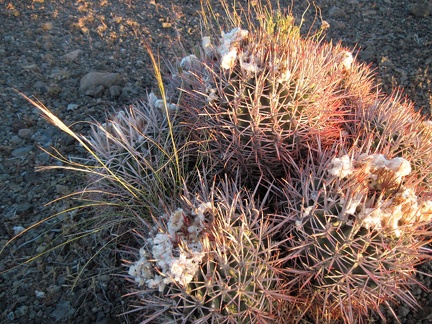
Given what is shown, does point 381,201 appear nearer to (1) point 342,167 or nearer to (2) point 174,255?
(1) point 342,167

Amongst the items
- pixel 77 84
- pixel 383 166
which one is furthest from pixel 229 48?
pixel 77 84

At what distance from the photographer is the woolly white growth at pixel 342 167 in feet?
6.25

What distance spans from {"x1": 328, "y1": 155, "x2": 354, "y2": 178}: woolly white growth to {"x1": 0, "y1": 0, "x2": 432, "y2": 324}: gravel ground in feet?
3.30

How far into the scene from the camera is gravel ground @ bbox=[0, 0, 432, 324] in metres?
2.55

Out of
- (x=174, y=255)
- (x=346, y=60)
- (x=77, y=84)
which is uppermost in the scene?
(x=346, y=60)

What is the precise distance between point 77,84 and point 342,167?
3020 millimetres

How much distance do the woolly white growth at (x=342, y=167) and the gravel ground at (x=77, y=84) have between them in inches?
39.6

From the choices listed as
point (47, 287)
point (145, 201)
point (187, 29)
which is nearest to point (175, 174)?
point (145, 201)

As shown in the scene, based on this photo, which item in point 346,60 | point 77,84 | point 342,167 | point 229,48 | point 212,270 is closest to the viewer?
point 212,270

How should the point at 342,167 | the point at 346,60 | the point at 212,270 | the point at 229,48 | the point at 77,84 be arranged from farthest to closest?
the point at 77,84 → the point at 346,60 → the point at 229,48 → the point at 342,167 → the point at 212,270

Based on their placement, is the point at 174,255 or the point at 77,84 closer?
the point at 174,255

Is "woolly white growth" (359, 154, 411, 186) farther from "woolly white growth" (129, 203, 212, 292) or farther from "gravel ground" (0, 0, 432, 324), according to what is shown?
"gravel ground" (0, 0, 432, 324)

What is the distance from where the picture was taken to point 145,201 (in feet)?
8.23

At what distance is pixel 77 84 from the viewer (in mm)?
4133
